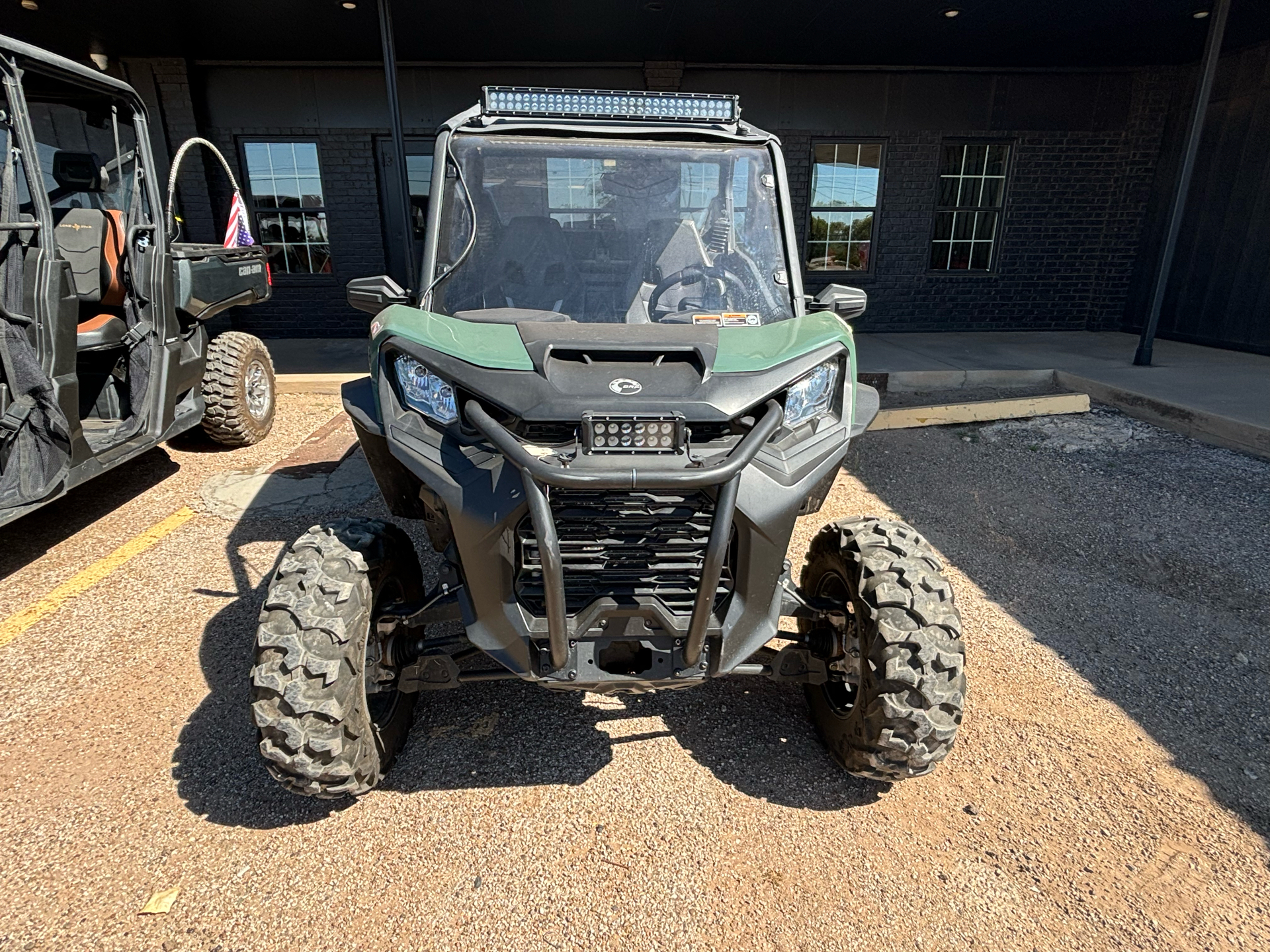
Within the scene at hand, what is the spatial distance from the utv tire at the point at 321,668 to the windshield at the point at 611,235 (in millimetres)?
1076

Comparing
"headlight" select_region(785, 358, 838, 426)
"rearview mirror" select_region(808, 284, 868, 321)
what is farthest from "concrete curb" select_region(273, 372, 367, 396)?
"headlight" select_region(785, 358, 838, 426)

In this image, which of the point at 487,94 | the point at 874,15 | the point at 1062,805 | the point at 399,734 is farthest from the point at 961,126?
the point at 399,734

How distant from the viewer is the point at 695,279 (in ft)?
9.89

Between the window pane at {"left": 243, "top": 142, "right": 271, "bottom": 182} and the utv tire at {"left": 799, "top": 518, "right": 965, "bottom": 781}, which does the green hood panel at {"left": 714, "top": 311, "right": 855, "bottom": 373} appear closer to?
the utv tire at {"left": 799, "top": 518, "right": 965, "bottom": 781}

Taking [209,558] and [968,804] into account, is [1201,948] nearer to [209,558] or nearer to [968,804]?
[968,804]

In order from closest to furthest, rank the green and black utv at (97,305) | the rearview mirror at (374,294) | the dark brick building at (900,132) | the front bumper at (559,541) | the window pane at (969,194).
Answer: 1. the front bumper at (559,541)
2. the rearview mirror at (374,294)
3. the green and black utv at (97,305)
4. the dark brick building at (900,132)
5. the window pane at (969,194)

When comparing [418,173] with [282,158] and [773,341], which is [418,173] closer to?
[282,158]

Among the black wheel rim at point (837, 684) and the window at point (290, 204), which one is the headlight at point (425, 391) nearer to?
the black wheel rim at point (837, 684)

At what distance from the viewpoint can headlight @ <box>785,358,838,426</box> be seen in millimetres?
2391

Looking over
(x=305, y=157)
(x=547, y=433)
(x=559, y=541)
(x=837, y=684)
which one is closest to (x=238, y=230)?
(x=305, y=157)

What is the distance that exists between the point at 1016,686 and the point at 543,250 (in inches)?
107

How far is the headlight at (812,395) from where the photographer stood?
2.39m

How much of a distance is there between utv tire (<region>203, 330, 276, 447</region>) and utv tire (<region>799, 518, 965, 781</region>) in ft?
17.6

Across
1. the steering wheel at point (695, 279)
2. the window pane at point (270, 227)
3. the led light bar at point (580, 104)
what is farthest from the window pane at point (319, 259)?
the steering wheel at point (695, 279)
